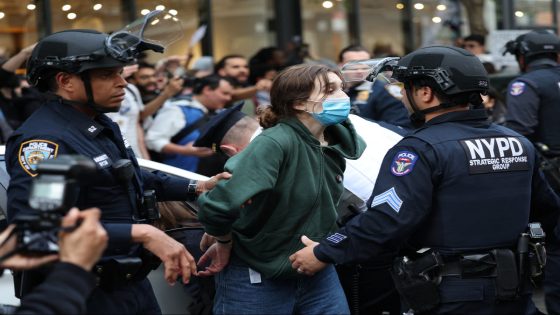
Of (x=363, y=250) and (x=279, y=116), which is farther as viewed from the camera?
(x=279, y=116)

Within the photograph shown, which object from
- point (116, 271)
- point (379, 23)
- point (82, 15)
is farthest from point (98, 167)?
point (379, 23)

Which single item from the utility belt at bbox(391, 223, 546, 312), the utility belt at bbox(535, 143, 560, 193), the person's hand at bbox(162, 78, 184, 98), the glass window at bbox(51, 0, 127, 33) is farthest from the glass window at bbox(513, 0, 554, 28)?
the utility belt at bbox(391, 223, 546, 312)

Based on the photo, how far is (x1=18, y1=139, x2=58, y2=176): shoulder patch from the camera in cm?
359

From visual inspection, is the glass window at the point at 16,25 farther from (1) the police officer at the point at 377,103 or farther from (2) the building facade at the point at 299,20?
(1) the police officer at the point at 377,103

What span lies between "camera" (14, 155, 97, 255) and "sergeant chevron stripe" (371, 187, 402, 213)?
1.58m

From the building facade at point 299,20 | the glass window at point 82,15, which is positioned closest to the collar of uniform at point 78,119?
the glass window at point 82,15

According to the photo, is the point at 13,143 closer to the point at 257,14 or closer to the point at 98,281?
the point at 98,281

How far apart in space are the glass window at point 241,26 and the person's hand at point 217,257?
8274 millimetres

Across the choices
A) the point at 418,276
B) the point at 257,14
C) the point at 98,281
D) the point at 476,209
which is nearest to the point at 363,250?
the point at 418,276

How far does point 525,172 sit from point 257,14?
959 centimetres

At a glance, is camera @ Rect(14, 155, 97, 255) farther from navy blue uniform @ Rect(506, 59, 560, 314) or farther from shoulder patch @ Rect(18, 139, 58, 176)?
navy blue uniform @ Rect(506, 59, 560, 314)

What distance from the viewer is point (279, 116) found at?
439 cm

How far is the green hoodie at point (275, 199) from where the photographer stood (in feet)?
13.2

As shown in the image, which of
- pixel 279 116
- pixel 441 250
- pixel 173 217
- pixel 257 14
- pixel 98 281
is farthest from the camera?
pixel 257 14
